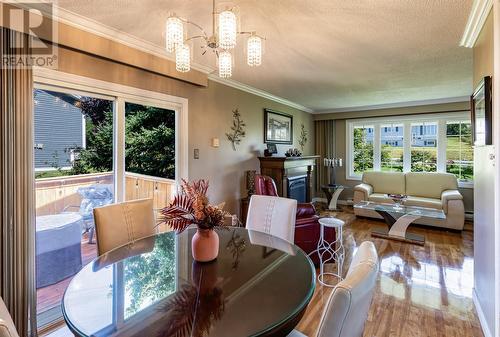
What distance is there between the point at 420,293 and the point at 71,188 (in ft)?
11.4

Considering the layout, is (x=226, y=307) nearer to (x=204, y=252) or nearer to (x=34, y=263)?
(x=204, y=252)

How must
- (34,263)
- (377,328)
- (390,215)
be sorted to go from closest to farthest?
(34,263) < (377,328) < (390,215)

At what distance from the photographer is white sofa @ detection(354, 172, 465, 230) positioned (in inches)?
176

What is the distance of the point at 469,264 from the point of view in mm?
3197

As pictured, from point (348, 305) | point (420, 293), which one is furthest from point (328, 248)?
point (348, 305)

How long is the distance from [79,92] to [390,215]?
4.55 meters

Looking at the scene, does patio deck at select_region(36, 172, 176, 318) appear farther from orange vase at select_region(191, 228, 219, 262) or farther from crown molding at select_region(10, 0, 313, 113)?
orange vase at select_region(191, 228, 219, 262)

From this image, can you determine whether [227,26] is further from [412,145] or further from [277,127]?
[412,145]

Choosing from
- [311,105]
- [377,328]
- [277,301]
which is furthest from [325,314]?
[311,105]

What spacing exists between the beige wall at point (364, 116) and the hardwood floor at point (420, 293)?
155 centimetres

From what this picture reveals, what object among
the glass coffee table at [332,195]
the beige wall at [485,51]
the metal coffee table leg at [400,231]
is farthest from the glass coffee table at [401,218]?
the beige wall at [485,51]

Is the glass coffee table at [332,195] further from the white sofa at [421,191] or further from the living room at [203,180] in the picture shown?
the living room at [203,180]

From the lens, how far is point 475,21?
6.97 feet

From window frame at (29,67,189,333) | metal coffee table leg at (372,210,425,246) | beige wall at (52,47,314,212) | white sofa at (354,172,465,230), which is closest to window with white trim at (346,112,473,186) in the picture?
white sofa at (354,172,465,230)
